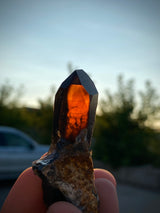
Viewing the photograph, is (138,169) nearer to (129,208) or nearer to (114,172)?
(114,172)

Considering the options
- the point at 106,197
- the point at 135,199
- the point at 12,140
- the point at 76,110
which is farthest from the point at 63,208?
the point at 12,140

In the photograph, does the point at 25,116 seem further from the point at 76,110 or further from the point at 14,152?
the point at 76,110

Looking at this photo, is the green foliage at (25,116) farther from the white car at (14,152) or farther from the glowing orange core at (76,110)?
the glowing orange core at (76,110)

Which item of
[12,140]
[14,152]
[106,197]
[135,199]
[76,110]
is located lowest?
[135,199]

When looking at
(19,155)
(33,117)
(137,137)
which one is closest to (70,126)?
(19,155)

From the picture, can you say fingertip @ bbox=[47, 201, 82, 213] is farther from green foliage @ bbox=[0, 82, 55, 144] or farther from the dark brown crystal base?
green foliage @ bbox=[0, 82, 55, 144]

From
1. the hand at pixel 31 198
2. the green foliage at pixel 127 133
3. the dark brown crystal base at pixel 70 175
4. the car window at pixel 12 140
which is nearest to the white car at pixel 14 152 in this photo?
the car window at pixel 12 140

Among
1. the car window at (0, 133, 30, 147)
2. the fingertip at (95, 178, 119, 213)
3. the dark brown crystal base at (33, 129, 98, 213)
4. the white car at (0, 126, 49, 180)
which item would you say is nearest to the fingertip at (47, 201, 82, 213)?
the dark brown crystal base at (33, 129, 98, 213)
